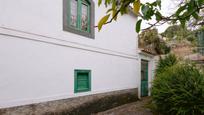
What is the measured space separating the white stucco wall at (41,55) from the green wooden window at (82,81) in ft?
0.60

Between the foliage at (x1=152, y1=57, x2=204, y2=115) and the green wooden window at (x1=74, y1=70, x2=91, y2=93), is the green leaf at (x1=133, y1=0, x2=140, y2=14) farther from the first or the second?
the foliage at (x1=152, y1=57, x2=204, y2=115)

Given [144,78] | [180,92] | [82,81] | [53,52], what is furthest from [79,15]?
[144,78]

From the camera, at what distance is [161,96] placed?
639cm

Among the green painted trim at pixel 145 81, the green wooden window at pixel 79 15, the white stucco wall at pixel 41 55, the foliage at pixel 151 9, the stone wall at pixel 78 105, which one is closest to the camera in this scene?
Answer: the foliage at pixel 151 9

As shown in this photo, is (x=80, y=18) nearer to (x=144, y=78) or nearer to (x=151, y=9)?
(x=151, y=9)

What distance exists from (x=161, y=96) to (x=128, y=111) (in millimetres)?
1626

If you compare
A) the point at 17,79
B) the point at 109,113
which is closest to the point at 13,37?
the point at 17,79

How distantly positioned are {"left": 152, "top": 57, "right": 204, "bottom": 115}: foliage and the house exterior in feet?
7.47

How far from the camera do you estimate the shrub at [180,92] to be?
18.7 feet

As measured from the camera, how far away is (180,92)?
19.7 feet

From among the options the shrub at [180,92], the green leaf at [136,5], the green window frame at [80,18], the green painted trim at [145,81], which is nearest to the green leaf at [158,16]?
the green leaf at [136,5]

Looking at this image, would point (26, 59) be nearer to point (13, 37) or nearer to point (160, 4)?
point (13, 37)

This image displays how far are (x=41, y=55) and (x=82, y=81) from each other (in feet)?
6.63

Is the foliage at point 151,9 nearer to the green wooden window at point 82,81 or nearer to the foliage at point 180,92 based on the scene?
the green wooden window at point 82,81
